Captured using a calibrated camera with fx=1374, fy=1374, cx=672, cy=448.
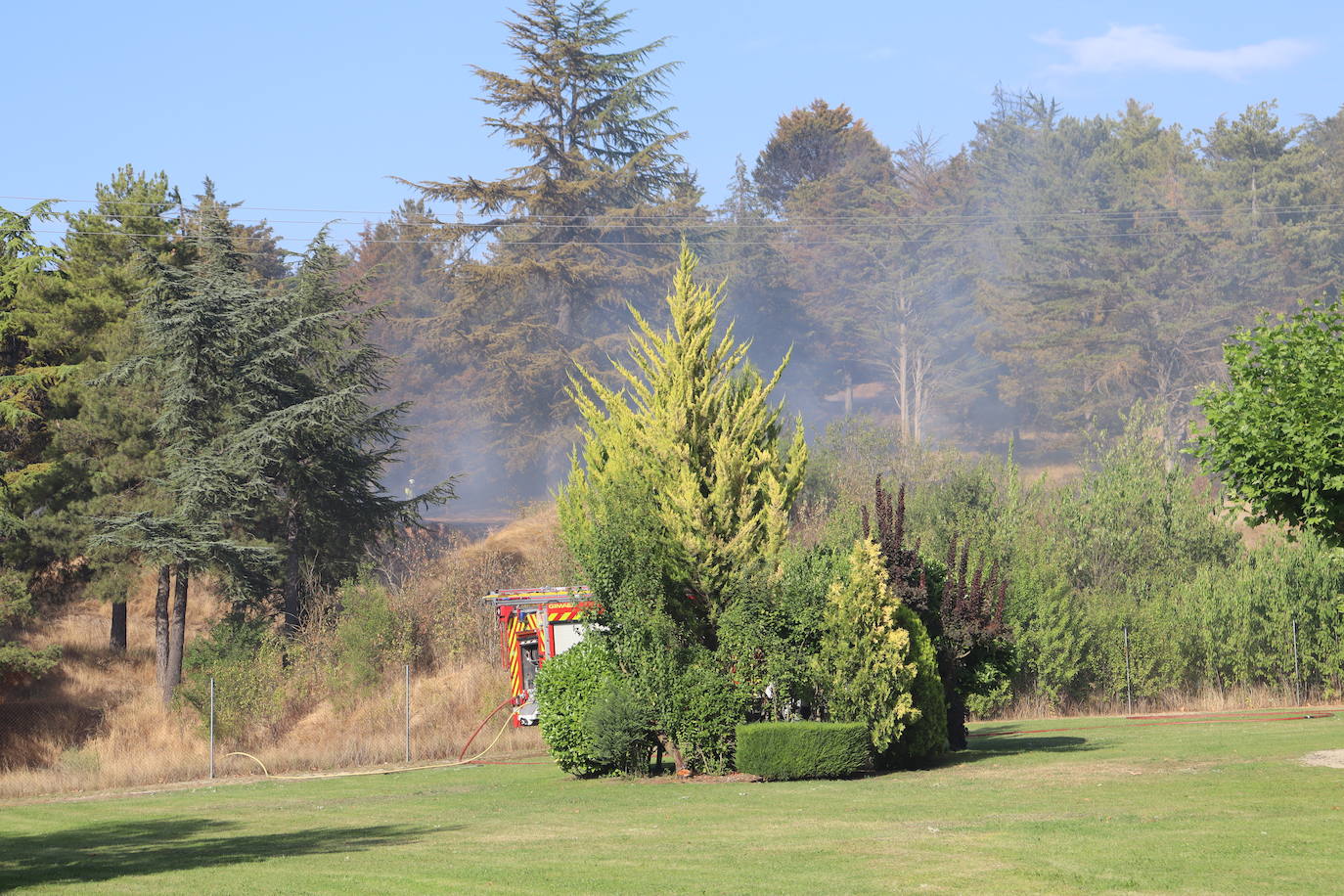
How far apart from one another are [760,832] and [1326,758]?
407 inches

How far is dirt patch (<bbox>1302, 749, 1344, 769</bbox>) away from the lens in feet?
64.8

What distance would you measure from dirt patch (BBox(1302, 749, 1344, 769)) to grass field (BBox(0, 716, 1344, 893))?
31 cm

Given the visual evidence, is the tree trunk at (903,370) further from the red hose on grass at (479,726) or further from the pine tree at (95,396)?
the red hose on grass at (479,726)

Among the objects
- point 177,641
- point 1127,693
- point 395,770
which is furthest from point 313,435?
point 1127,693

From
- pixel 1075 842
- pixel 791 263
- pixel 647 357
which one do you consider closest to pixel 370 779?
pixel 647 357

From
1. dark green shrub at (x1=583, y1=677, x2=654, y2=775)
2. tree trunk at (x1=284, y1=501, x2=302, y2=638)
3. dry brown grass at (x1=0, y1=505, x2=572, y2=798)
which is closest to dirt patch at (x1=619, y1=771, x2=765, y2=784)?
dark green shrub at (x1=583, y1=677, x2=654, y2=775)

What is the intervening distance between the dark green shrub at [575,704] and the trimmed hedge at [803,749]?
2850 mm

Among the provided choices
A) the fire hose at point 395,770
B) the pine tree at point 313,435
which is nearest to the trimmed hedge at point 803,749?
the fire hose at point 395,770

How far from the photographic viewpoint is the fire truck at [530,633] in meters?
Answer: 31.9

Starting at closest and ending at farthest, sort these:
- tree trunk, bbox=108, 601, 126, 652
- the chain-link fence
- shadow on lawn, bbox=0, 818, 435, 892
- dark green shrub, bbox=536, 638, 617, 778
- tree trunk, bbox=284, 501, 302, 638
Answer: shadow on lawn, bbox=0, 818, 435, 892 < dark green shrub, bbox=536, 638, 617, 778 < the chain-link fence < tree trunk, bbox=284, 501, 302, 638 < tree trunk, bbox=108, 601, 126, 652

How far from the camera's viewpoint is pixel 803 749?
21297 millimetres

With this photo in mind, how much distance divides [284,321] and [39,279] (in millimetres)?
11255

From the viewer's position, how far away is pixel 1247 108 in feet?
269

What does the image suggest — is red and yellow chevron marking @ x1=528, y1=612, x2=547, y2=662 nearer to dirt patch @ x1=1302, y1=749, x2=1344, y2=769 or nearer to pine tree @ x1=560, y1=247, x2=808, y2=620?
pine tree @ x1=560, y1=247, x2=808, y2=620
